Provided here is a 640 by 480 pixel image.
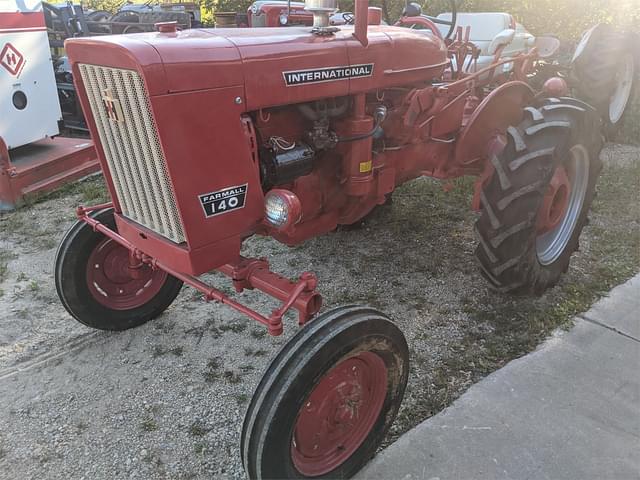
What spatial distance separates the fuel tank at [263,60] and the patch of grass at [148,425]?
1.44 meters

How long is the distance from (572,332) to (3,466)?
2.83 m

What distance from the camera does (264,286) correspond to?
2.21m

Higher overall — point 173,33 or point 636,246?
point 173,33

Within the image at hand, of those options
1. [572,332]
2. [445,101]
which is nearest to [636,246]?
[572,332]

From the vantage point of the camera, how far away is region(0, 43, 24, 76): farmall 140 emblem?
5172 mm

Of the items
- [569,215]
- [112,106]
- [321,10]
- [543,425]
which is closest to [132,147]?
[112,106]

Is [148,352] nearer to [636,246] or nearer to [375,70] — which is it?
[375,70]

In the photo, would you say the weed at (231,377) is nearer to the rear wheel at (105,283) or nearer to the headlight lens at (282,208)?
the rear wheel at (105,283)

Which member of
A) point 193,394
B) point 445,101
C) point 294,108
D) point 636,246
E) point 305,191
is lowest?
point 636,246

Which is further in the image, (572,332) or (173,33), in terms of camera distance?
(572,332)

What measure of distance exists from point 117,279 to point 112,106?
1263mm

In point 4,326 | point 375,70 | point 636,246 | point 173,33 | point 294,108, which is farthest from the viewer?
point 636,246

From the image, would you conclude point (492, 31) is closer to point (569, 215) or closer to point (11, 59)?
point (569, 215)

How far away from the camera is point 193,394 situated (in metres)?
2.57
